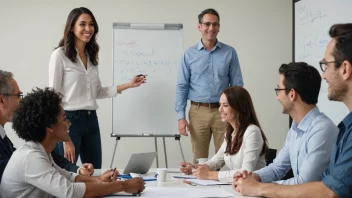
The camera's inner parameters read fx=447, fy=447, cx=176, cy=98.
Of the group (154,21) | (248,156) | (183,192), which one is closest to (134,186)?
(183,192)

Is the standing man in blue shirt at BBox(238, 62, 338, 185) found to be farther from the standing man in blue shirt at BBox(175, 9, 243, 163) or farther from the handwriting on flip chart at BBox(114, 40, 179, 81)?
the handwriting on flip chart at BBox(114, 40, 179, 81)

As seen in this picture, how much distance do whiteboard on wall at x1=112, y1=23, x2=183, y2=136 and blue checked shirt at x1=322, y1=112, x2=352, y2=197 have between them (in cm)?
314

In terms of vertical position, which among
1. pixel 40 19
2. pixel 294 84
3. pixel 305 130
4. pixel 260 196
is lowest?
pixel 260 196

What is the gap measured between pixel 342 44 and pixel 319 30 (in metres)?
2.78

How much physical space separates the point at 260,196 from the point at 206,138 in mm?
2070

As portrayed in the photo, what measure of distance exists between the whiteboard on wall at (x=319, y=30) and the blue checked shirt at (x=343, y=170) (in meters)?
2.36

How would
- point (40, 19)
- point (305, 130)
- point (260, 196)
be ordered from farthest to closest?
point (40, 19) < point (305, 130) < point (260, 196)

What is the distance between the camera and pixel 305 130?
2180mm

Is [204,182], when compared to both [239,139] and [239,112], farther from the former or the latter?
[239,112]

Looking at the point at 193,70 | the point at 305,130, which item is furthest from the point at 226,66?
the point at 305,130

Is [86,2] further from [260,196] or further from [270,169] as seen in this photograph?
[260,196]

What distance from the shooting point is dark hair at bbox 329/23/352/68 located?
1.67 m

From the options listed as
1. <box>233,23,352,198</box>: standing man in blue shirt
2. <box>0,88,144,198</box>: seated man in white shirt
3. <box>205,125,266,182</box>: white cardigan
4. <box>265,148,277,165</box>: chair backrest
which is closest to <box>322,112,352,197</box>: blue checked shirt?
<box>233,23,352,198</box>: standing man in blue shirt

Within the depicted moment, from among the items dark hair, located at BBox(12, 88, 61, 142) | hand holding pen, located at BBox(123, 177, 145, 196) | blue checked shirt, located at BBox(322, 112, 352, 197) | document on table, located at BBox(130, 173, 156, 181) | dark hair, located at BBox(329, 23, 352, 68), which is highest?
dark hair, located at BBox(329, 23, 352, 68)
